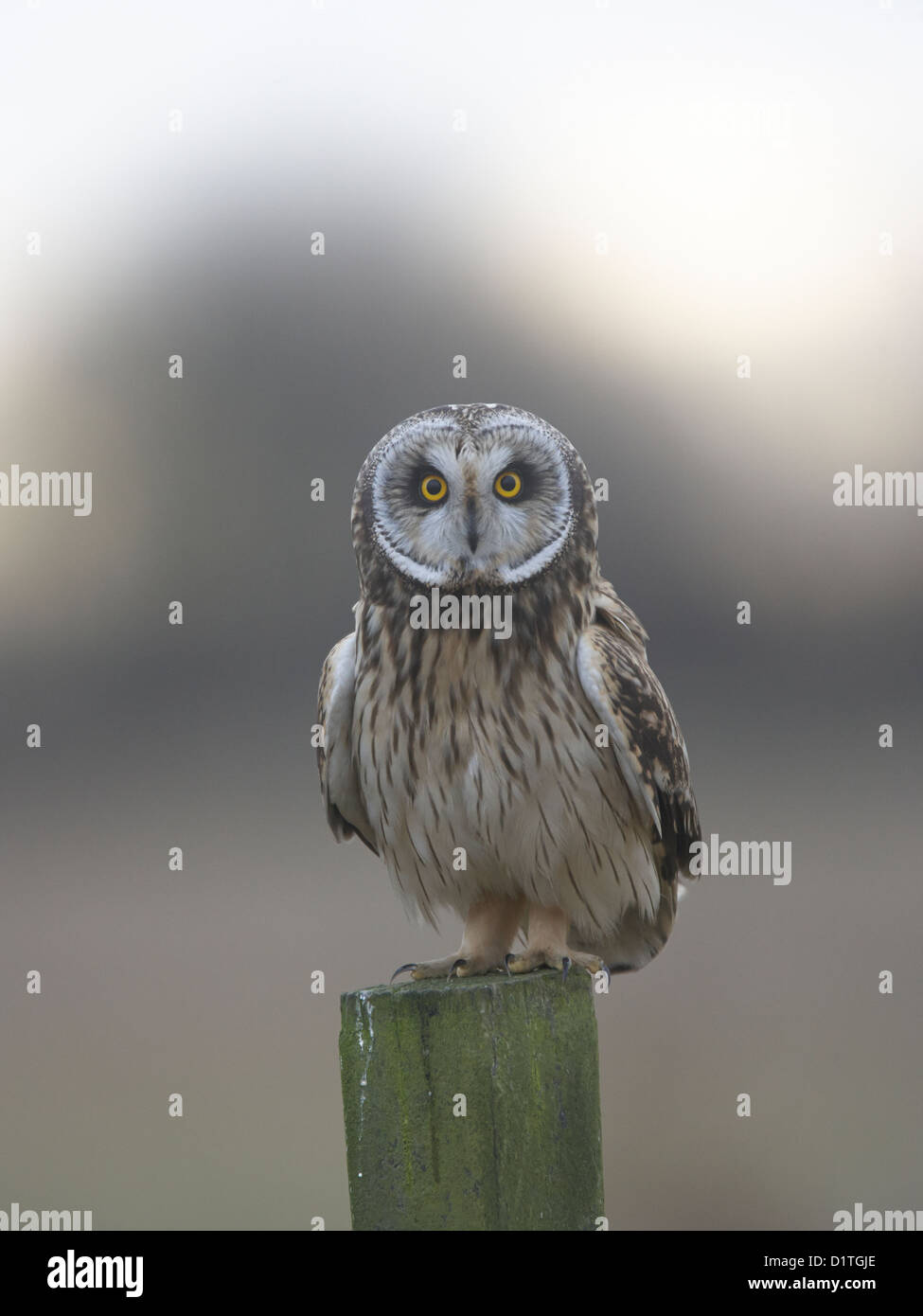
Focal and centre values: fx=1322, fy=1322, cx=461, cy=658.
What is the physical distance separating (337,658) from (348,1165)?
1509 mm

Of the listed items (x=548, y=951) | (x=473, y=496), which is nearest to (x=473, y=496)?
(x=473, y=496)

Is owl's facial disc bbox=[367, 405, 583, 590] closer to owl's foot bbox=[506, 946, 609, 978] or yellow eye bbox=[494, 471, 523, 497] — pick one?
Result: yellow eye bbox=[494, 471, 523, 497]

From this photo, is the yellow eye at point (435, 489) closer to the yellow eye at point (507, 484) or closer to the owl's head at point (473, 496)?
the owl's head at point (473, 496)

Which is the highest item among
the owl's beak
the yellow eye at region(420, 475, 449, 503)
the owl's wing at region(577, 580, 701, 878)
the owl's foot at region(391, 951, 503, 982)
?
the yellow eye at region(420, 475, 449, 503)

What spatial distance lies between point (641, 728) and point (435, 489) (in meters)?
0.77

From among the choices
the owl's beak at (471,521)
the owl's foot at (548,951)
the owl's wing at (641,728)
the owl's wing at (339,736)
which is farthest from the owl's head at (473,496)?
the owl's foot at (548,951)

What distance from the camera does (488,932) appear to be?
3.38m

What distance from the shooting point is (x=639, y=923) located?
141 inches

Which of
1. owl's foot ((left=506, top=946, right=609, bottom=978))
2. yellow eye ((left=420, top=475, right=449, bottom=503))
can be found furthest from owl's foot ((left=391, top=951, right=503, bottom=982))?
yellow eye ((left=420, top=475, right=449, bottom=503))

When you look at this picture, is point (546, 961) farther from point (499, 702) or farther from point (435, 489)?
point (435, 489)

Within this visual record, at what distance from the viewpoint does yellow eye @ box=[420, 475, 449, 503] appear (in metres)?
3.04

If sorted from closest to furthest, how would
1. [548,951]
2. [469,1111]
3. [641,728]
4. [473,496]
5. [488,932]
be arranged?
[469,1111] → [473,496] → [548,951] → [641,728] → [488,932]

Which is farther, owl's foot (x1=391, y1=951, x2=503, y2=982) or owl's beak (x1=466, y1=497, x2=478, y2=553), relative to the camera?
owl's foot (x1=391, y1=951, x2=503, y2=982)

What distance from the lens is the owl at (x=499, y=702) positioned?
10.0ft
